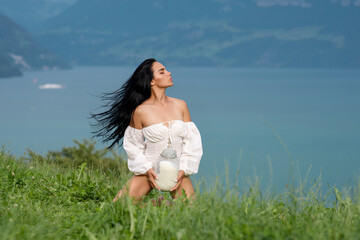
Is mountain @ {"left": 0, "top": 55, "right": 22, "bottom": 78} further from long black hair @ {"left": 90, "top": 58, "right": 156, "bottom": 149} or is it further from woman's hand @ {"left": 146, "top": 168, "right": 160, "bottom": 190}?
woman's hand @ {"left": 146, "top": 168, "right": 160, "bottom": 190}

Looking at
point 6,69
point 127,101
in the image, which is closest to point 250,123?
point 127,101

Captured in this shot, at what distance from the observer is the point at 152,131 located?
527 centimetres

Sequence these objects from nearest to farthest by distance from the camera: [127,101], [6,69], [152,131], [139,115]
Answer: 1. [152,131]
2. [139,115]
3. [127,101]
4. [6,69]

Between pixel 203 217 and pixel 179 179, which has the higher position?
pixel 179 179

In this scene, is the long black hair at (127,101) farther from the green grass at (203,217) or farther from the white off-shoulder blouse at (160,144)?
the green grass at (203,217)

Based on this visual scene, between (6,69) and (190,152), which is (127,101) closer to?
(190,152)

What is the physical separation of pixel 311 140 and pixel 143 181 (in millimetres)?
61807

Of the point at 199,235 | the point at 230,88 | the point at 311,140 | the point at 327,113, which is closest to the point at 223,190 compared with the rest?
the point at 199,235

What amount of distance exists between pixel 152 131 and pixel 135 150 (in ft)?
1.01

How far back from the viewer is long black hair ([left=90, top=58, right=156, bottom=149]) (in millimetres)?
5543

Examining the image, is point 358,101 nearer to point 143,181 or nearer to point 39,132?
point 39,132

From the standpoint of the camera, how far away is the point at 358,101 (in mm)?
109188

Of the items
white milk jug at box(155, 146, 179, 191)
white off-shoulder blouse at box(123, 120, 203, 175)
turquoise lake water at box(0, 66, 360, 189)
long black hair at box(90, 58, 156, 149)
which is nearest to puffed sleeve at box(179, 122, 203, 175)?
white off-shoulder blouse at box(123, 120, 203, 175)

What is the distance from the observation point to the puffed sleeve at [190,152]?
5320mm
